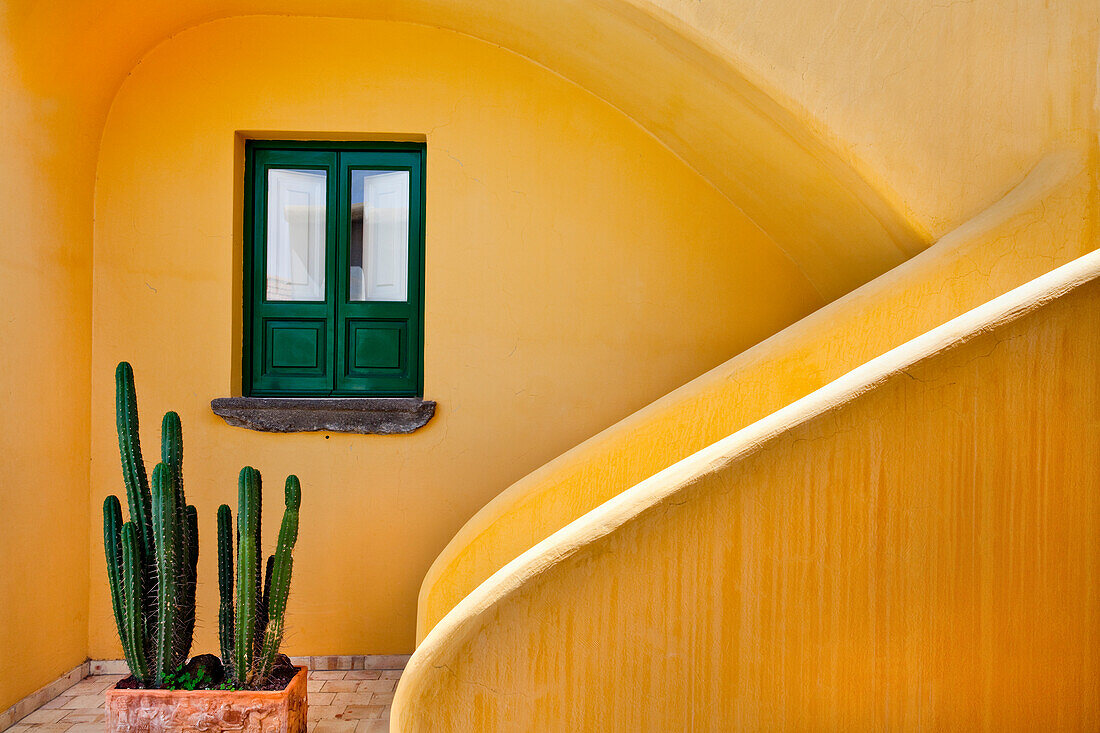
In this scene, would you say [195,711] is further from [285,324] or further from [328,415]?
[285,324]

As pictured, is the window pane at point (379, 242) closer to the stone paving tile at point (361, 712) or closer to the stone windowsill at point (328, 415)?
the stone windowsill at point (328, 415)

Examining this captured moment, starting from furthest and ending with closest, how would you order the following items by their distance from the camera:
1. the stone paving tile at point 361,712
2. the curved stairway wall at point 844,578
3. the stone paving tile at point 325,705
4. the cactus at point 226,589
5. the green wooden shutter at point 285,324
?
the green wooden shutter at point 285,324 → the stone paving tile at point 361,712 → the stone paving tile at point 325,705 → the cactus at point 226,589 → the curved stairway wall at point 844,578

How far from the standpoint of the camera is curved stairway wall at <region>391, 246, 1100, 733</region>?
162 centimetres

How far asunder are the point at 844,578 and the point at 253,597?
6.61ft

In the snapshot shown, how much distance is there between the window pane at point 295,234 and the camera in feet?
12.4

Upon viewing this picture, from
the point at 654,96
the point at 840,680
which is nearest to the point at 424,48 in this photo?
A: the point at 654,96

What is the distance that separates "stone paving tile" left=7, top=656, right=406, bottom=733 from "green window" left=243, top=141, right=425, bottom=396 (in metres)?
1.43

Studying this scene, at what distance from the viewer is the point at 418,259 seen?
3797 millimetres

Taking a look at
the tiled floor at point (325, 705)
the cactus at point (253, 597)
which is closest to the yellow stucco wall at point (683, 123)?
the tiled floor at point (325, 705)

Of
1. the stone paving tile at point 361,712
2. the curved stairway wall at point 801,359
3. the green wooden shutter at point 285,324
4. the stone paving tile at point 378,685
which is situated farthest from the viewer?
the green wooden shutter at point 285,324

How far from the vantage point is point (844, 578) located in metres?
1.64

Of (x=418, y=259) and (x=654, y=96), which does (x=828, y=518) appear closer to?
(x=654, y=96)

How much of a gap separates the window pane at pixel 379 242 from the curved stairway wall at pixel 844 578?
98.1 inches

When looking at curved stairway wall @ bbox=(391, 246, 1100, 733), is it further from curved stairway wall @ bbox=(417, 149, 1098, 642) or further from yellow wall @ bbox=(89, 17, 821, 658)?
yellow wall @ bbox=(89, 17, 821, 658)
